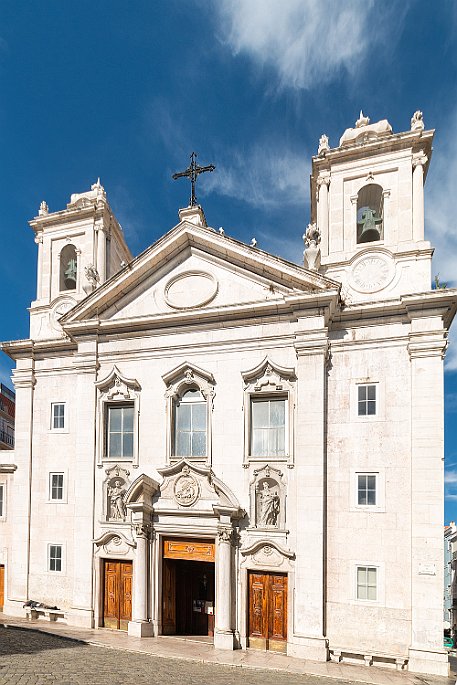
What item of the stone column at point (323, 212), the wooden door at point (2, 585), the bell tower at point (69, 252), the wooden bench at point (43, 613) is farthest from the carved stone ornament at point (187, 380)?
the wooden door at point (2, 585)

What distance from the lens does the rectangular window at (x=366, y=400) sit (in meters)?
17.4

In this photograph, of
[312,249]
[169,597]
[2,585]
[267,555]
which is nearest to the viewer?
[267,555]

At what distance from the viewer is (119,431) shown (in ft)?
66.6

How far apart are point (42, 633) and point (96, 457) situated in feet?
20.7

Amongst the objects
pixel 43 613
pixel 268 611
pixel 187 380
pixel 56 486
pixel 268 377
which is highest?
pixel 268 377

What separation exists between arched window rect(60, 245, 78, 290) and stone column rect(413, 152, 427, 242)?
15028mm

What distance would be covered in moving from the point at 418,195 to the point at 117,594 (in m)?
18.5

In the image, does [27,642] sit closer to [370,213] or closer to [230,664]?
[230,664]

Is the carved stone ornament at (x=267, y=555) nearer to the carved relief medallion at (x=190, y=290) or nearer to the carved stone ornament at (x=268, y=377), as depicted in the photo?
the carved stone ornament at (x=268, y=377)

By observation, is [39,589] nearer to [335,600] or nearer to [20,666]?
[20,666]

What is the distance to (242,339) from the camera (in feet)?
61.8

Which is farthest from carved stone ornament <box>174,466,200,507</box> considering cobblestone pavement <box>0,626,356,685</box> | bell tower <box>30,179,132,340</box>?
bell tower <box>30,179,132,340</box>

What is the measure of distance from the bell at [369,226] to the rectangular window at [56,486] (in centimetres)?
1574

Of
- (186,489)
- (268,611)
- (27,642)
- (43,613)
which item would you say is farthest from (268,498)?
(43,613)
